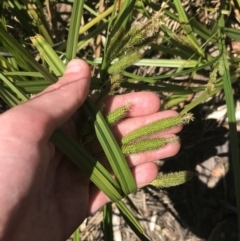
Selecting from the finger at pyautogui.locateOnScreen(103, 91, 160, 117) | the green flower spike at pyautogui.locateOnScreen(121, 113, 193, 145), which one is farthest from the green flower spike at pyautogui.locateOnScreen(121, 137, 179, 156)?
the finger at pyautogui.locateOnScreen(103, 91, 160, 117)

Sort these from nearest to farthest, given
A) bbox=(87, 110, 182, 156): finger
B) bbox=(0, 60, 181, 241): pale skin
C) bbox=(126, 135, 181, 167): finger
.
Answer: bbox=(0, 60, 181, 241): pale skin, bbox=(87, 110, 182, 156): finger, bbox=(126, 135, 181, 167): finger

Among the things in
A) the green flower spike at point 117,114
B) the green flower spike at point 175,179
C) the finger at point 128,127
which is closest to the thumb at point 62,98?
the green flower spike at point 117,114

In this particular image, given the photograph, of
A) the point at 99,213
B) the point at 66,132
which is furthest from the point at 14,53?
the point at 99,213

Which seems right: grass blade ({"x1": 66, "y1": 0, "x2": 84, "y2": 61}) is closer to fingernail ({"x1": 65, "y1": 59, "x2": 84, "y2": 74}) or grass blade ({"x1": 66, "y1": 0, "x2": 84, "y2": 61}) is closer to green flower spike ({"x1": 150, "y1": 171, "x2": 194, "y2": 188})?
fingernail ({"x1": 65, "y1": 59, "x2": 84, "y2": 74})

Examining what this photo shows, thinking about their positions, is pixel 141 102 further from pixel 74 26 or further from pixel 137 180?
pixel 74 26

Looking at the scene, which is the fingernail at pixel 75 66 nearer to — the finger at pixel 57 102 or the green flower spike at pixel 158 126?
the finger at pixel 57 102

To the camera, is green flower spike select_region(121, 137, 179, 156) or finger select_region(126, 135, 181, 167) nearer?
green flower spike select_region(121, 137, 179, 156)
